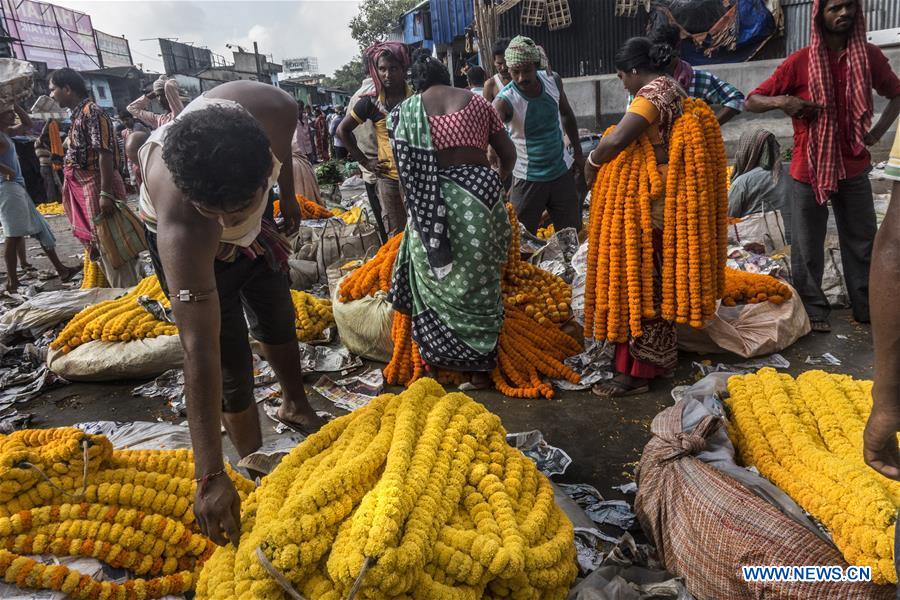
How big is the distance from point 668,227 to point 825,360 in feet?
5.10

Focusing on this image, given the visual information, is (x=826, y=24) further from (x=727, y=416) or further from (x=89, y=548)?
(x=89, y=548)

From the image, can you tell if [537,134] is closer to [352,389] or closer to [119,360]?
[352,389]

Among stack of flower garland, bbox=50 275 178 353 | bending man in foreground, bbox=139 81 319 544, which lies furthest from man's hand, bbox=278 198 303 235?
stack of flower garland, bbox=50 275 178 353

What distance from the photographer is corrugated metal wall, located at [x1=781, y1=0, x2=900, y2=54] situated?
891cm

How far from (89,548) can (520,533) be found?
129cm

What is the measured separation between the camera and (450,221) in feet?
11.2

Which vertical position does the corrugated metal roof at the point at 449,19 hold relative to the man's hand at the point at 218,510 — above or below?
above

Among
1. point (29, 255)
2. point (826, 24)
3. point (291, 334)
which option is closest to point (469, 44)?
point (29, 255)

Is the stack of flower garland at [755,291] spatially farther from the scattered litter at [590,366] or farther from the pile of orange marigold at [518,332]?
the pile of orange marigold at [518,332]

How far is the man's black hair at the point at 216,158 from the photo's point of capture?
4.99 ft

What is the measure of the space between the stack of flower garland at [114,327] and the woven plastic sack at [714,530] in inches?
139

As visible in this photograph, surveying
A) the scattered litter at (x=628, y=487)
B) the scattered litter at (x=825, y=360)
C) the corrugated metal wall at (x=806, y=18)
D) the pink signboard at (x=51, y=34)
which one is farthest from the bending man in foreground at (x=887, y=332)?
the pink signboard at (x=51, y=34)

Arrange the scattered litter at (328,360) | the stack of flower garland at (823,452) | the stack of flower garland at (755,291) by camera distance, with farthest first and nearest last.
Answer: the scattered litter at (328,360), the stack of flower garland at (755,291), the stack of flower garland at (823,452)

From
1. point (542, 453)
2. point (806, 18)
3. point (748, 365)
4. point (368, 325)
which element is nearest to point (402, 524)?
point (542, 453)
